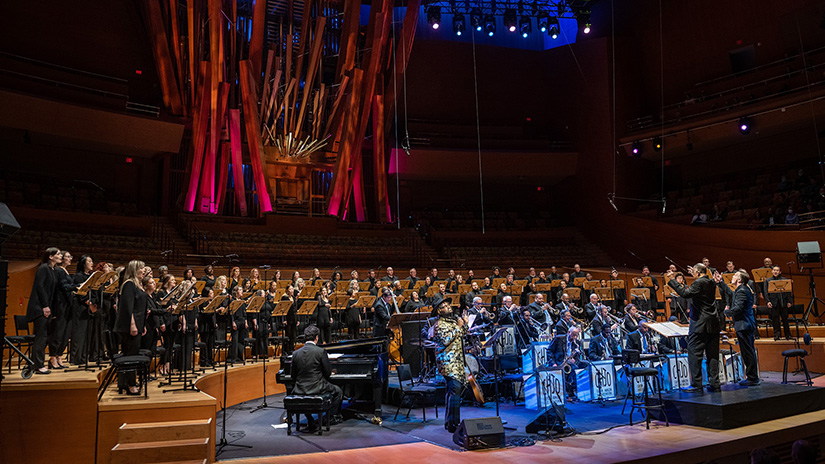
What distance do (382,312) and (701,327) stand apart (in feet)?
17.6

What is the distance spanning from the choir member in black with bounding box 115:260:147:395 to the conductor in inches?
270

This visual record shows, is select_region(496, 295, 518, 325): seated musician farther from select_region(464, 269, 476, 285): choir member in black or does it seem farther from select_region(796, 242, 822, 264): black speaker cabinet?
select_region(796, 242, 822, 264): black speaker cabinet

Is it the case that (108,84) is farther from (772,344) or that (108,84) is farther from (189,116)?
(772,344)

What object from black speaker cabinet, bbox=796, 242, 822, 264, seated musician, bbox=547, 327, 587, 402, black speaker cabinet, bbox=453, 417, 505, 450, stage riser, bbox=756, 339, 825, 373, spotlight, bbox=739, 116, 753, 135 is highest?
spotlight, bbox=739, 116, 753, 135

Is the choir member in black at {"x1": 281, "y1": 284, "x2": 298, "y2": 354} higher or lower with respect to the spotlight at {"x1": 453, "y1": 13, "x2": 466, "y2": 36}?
lower

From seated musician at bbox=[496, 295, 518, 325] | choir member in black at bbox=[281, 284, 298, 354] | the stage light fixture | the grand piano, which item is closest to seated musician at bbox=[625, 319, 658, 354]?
seated musician at bbox=[496, 295, 518, 325]

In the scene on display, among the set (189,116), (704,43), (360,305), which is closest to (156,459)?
(360,305)

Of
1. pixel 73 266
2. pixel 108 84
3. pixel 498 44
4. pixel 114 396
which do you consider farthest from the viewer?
pixel 498 44

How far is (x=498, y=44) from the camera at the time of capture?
2625 cm

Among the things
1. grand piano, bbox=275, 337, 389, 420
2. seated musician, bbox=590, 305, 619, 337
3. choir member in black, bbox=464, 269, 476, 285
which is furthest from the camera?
choir member in black, bbox=464, 269, 476, 285

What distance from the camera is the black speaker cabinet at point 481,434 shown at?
6836 mm

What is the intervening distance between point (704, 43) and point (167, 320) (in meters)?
20.7

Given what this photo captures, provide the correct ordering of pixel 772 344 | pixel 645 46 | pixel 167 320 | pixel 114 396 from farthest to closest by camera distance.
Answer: pixel 645 46, pixel 772 344, pixel 167 320, pixel 114 396

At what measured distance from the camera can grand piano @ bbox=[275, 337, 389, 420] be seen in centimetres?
884
